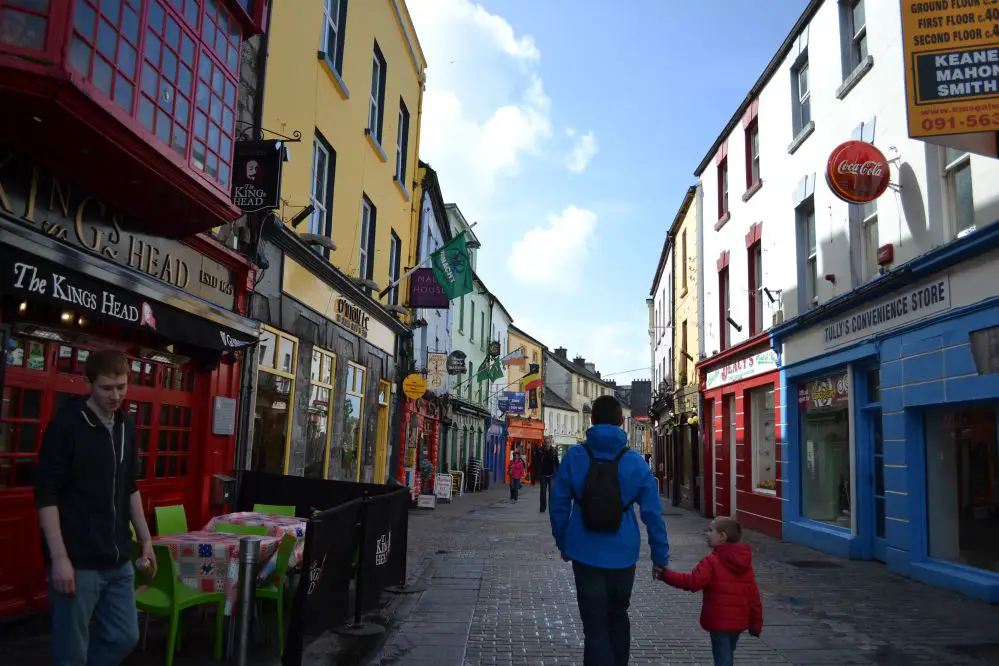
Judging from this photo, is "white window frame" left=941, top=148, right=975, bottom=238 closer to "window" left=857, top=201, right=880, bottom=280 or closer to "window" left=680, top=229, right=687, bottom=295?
"window" left=857, top=201, right=880, bottom=280

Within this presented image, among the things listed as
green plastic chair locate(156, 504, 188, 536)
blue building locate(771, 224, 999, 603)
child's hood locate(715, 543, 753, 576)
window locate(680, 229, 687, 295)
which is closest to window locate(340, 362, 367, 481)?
green plastic chair locate(156, 504, 188, 536)

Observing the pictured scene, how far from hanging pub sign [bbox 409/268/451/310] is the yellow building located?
53cm

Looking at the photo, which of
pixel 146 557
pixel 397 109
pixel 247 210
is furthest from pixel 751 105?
pixel 146 557

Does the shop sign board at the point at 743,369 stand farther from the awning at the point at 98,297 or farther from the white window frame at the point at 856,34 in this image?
the awning at the point at 98,297

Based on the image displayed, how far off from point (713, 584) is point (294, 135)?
8696 mm

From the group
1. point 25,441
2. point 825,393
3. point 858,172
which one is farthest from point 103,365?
point 825,393

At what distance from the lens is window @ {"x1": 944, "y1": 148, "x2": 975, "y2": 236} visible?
30.4 ft

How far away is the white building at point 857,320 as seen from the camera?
915cm

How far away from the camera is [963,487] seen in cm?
960

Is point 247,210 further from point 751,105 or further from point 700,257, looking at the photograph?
point 700,257

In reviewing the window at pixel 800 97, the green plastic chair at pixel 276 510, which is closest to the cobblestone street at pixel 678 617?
the green plastic chair at pixel 276 510

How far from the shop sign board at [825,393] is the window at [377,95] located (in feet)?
31.3

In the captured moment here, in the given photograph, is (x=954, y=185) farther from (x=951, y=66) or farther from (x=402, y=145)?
(x=402, y=145)

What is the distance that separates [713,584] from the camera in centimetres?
481
